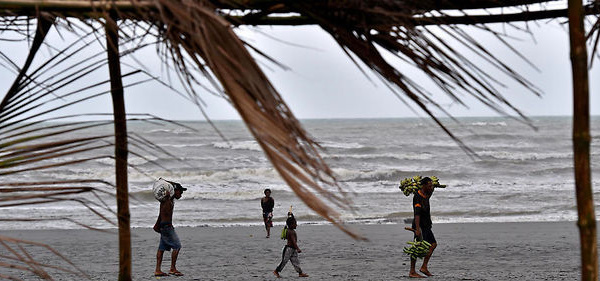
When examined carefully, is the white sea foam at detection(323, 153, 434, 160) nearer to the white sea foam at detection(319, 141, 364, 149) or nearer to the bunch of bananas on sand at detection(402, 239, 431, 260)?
the white sea foam at detection(319, 141, 364, 149)

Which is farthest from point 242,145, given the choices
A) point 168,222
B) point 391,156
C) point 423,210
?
point 423,210

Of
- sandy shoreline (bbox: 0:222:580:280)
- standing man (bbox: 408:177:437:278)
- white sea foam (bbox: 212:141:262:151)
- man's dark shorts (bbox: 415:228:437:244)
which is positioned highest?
white sea foam (bbox: 212:141:262:151)

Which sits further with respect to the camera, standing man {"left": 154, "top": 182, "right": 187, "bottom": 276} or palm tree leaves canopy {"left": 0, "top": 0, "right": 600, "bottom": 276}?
standing man {"left": 154, "top": 182, "right": 187, "bottom": 276}

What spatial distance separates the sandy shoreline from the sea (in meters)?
0.92

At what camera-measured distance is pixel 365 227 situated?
63.6 ft

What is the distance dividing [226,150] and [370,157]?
8.67 m

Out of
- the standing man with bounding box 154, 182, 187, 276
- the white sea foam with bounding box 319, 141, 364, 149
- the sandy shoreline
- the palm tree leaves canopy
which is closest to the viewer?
the palm tree leaves canopy

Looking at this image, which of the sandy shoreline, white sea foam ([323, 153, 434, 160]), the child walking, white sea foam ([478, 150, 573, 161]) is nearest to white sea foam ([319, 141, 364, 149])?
white sea foam ([323, 153, 434, 160])

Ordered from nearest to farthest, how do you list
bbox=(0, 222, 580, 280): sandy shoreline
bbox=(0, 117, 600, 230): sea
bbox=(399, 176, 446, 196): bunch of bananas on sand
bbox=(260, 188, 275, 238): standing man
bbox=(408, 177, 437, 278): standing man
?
bbox=(408, 177, 437, 278): standing man → bbox=(399, 176, 446, 196): bunch of bananas on sand → bbox=(0, 222, 580, 280): sandy shoreline → bbox=(260, 188, 275, 238): standing man → bbox=(0, 117, 600, 230): sea

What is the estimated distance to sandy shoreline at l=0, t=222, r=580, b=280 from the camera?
1273cm

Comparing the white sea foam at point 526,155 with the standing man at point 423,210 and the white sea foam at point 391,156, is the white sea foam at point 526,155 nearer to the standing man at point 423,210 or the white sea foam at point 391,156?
the white sea foam at point 391,156

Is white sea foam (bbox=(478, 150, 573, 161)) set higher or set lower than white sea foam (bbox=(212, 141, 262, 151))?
lower

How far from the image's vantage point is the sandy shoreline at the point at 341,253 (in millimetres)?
12734

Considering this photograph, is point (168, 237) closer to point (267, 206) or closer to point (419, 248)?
point (419, 248)
